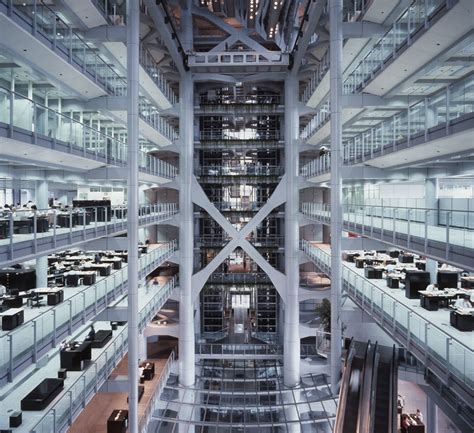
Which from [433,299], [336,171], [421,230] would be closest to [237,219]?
[336,171]

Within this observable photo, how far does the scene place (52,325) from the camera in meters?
7.34

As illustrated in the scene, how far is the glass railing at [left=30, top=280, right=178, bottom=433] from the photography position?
673cm

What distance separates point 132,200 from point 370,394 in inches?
270

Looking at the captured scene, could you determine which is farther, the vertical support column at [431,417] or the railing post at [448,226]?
the vertical support column at [431,417]

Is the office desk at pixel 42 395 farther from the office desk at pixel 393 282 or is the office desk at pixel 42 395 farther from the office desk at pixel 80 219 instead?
the office desk at pixel 393 282

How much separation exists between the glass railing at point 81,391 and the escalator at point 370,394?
4837 millimetres

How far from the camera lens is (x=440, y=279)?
11180 millimetres

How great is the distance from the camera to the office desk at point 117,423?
35.2 ft

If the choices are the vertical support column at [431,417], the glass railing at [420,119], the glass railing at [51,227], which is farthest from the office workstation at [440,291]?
the glass railing at [51,227]

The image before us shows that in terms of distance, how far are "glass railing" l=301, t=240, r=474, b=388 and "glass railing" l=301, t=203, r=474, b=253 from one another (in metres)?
1.14

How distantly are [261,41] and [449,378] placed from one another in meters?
17.4

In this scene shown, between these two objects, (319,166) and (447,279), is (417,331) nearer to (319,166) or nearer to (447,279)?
(447,279)

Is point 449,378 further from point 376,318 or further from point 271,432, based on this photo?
point 271,432

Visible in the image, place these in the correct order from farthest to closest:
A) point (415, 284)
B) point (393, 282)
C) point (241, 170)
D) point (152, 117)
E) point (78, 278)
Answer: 1. point (241, 170)
2. point (152, 117)
3. point (78, 278)
4. point (393, 282)
5. point (415, 284)
